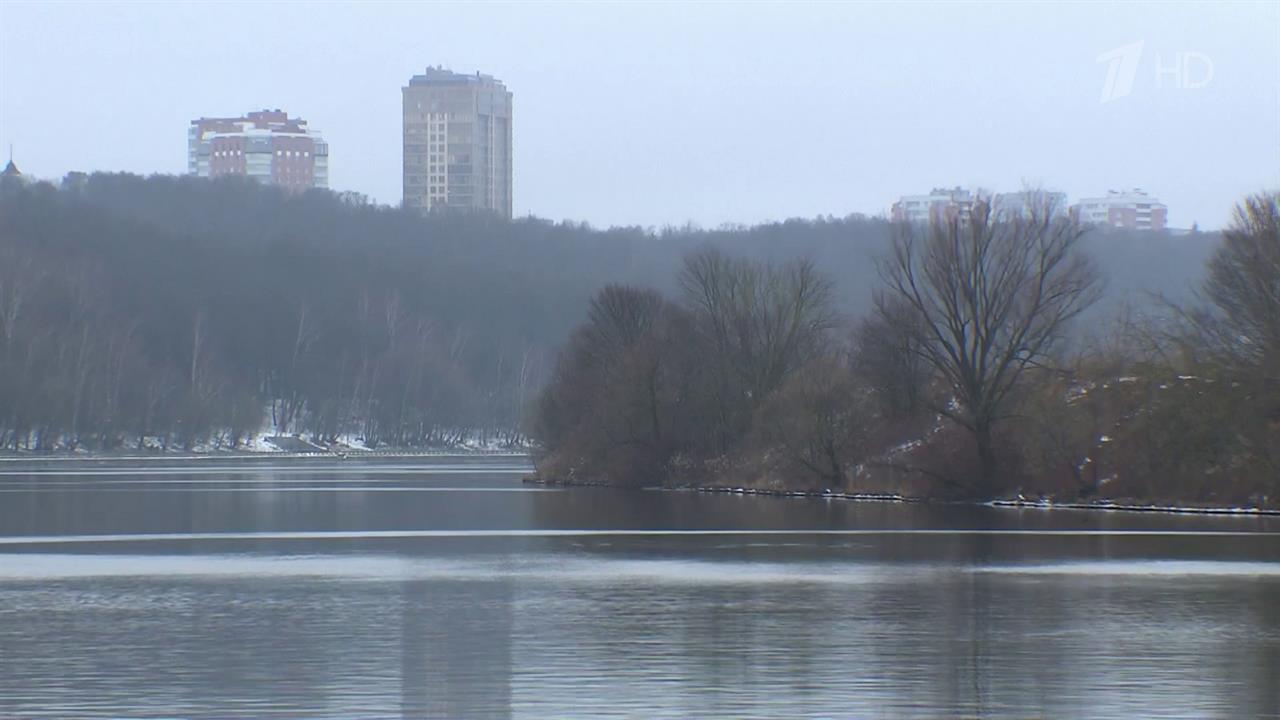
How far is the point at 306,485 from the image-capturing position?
237 ft

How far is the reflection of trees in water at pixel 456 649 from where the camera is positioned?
1527 cm

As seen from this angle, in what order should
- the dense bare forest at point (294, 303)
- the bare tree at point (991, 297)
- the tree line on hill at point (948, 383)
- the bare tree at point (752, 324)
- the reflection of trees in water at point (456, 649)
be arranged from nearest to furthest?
the reflection of trees in water at point (456, 649), the tree line on hill at point (948, 383), the bare tree at point (991, 297), the bare tree at point (752, 324), the dense bare forest at point (294, 303)

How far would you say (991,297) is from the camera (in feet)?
195

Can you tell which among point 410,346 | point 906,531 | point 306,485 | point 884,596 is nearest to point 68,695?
point 884,596

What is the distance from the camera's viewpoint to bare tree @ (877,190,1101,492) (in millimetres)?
58219

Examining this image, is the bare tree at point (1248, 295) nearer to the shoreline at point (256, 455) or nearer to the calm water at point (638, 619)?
the calm water at point (638, 619)

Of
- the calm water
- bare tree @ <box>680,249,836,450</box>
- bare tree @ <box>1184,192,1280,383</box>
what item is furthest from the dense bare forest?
the calm water

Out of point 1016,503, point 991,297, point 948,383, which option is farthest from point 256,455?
point 1016,503

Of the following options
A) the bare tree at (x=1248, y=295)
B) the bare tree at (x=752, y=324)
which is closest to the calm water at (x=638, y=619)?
the bare tree at (x=1248, y=295)

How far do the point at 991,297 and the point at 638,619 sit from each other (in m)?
39.6

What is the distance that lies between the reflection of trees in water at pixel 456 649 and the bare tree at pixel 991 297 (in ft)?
113

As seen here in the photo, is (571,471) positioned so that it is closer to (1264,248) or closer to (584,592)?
(1264,248)

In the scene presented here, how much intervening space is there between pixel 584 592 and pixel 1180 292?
463 ft

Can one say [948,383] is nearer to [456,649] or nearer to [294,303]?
[456,649]
